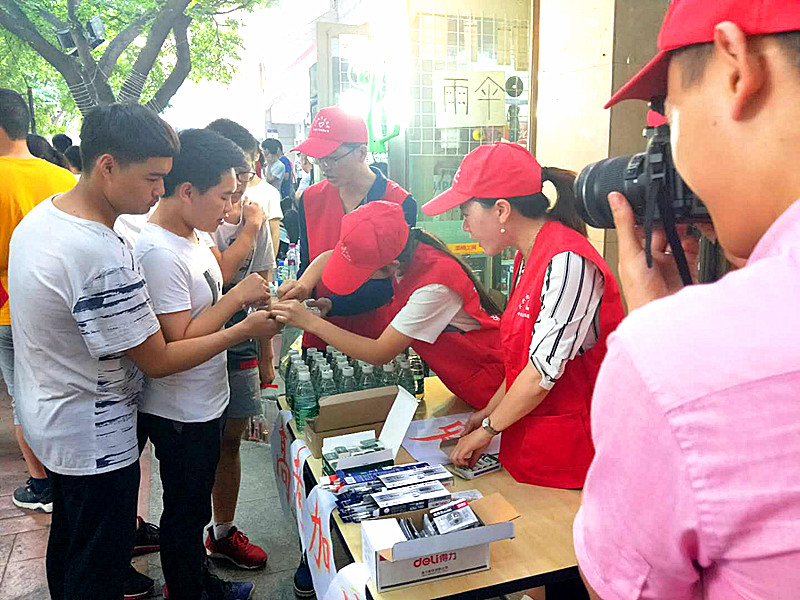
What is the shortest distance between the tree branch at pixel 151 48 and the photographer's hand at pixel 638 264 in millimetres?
7473

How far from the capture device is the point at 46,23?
7.29m

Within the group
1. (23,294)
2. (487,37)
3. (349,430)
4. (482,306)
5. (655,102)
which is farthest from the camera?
(487,37)

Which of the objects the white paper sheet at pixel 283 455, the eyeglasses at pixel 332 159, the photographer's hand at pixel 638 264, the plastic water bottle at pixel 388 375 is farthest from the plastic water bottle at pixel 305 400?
the photographer's hand at pixel 638 264

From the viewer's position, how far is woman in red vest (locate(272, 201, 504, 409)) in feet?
5.63

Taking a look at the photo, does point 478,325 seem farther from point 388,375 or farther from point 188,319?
point 188,319

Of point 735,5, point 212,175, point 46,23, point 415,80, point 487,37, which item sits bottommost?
point 212,175

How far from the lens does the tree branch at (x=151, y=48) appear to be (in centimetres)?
718

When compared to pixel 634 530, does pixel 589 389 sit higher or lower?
lower

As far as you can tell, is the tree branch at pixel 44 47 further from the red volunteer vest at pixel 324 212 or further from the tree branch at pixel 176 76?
the red volunteer vest at pixel 324 212

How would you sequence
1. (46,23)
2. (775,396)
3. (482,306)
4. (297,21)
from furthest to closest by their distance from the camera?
(297,21) < (46,23) < (482,306) < (775,396)

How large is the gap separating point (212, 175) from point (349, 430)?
2.57 ft

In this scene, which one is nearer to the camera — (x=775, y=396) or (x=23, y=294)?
(x=775, y=396)

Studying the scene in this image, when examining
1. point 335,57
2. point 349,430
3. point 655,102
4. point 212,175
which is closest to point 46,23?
point 335,57

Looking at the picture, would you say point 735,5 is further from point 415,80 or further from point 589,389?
point 415,80
